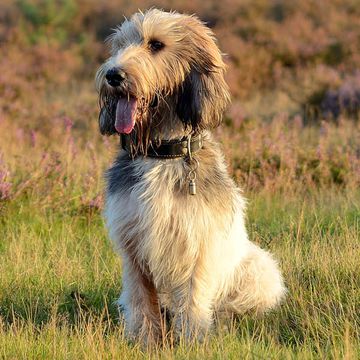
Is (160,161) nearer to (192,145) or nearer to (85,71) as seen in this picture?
(192,145)

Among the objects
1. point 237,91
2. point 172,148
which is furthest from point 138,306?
point 237,91

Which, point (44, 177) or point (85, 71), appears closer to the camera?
point (44, 177)

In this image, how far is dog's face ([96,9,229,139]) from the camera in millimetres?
A: 4094

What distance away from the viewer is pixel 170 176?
4.36 meters

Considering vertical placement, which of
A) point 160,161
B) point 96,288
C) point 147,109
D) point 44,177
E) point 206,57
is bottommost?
point 96,288

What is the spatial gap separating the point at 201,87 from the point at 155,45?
0.37m

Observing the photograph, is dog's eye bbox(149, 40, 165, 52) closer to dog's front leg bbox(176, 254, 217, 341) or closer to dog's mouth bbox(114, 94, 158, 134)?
dog's mouth bbox(114, 94, 158, 134)

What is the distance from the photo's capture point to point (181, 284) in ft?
14.8

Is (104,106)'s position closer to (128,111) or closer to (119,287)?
(128,111)

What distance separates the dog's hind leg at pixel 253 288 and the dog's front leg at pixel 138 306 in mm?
508

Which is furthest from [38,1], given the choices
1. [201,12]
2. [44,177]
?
[44,177]

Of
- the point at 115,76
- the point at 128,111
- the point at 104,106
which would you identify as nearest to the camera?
the point at 115,76

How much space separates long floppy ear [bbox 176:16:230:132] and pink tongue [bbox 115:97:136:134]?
0.32 metres

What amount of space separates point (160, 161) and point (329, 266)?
1598mm
